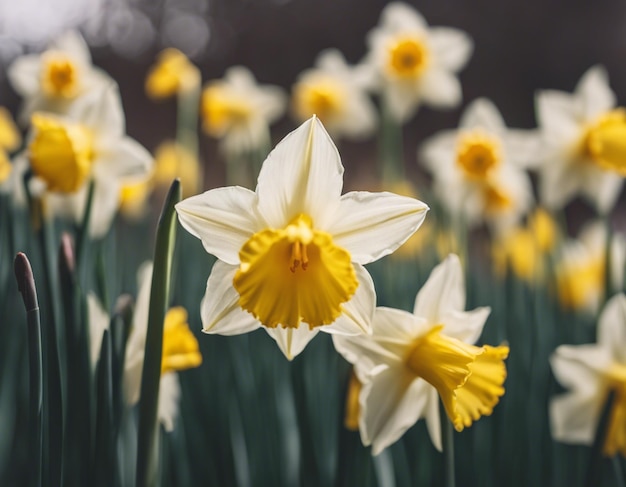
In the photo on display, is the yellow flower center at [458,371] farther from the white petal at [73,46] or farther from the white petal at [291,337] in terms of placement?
the white petal at [73,46]

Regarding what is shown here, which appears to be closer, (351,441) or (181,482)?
(351,441)

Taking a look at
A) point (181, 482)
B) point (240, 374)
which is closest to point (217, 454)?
point (181, 482)

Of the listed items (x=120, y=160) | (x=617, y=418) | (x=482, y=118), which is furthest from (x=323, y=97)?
(x=617, y=418)

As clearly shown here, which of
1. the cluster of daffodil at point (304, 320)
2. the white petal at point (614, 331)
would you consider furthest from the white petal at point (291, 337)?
the white petal at point (614, 331)

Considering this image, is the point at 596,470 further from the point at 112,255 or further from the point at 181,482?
the point at 112,255

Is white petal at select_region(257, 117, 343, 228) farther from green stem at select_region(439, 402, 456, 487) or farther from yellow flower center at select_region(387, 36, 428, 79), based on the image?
yellow flower center at select_region(387, 36, 428, 79)
